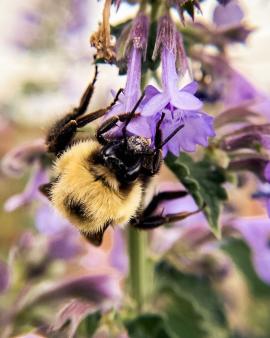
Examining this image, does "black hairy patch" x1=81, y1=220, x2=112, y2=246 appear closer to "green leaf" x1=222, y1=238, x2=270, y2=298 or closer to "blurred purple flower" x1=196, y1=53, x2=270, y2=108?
"blurred purple flower" x1=196, y1=53, x2=270, y2=108

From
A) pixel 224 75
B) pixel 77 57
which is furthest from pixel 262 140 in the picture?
pixel 77 57

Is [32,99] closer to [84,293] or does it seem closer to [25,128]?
[25,128]

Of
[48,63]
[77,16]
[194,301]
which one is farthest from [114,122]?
[48,63]

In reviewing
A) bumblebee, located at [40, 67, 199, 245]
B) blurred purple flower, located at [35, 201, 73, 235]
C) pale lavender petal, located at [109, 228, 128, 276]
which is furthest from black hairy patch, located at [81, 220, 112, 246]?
pale lavender petal, located at [109, 228, 128, 276]

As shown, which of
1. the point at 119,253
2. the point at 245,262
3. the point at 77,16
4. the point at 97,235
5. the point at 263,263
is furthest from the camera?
the point at 77,16

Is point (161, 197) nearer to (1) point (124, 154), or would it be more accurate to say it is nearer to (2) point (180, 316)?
(1) point (124, 154)

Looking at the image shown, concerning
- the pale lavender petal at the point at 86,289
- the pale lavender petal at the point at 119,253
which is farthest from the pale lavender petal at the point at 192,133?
the pale lavender petal at the point at 119,253
